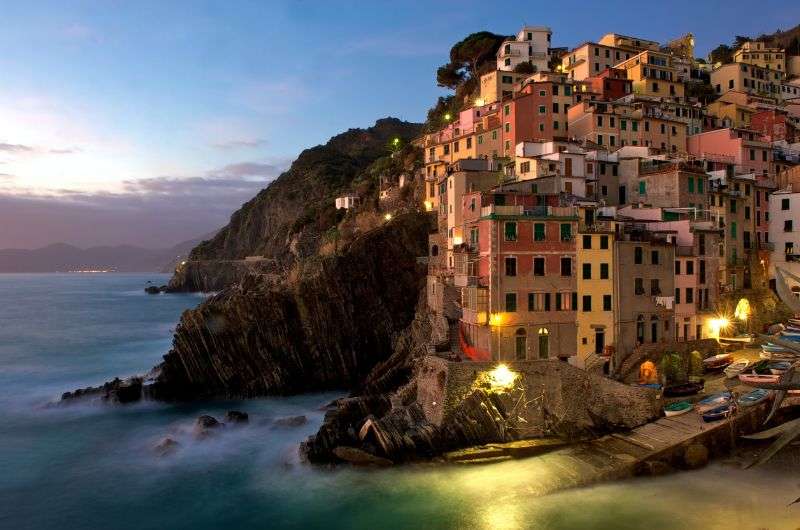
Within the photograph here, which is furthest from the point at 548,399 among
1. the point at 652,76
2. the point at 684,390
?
the point at 652,76

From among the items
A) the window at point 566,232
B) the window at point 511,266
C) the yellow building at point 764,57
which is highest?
the yellow building at point 764,57

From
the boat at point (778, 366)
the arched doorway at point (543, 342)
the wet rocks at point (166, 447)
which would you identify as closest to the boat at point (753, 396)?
the boat at point (778, 366)

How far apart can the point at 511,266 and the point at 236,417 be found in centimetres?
2069

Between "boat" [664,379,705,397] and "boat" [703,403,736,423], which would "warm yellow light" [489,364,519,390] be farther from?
"boat" [703,403,736,423]

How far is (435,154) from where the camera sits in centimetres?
6175

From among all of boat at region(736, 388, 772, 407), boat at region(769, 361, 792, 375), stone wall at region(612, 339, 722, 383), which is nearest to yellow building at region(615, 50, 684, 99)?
stone wall at region(612, 339, 722, 383)

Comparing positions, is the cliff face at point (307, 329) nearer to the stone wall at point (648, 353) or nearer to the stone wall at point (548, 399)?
the stone wall at point (548, 399)

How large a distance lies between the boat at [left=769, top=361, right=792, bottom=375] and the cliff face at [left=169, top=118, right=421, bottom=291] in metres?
85.3

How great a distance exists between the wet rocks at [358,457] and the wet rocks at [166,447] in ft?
35.9

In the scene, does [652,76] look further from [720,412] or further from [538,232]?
[720,412]

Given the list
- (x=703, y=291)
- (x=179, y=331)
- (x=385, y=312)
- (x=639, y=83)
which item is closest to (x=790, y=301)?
(x=703, y=291)

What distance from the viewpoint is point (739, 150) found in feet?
179

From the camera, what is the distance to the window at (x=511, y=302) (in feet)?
112

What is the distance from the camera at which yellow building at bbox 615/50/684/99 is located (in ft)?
215
